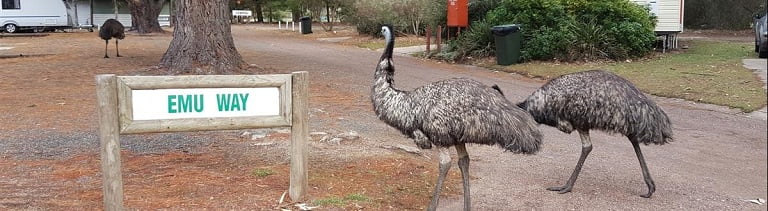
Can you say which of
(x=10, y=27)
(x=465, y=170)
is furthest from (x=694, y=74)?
(x=10, y=27)

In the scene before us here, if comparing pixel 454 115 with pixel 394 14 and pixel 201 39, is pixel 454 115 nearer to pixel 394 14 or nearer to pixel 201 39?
pixel 201 39

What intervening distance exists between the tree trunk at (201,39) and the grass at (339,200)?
8718mm

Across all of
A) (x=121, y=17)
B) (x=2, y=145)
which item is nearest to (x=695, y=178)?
(x=2, y=145)

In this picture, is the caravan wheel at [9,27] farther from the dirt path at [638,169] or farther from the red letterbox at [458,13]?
the dirt path at [638,169]

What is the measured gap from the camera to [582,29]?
1784 cm

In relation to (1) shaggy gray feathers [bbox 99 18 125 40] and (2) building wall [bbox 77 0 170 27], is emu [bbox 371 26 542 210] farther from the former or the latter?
(2) building wall [bbox 77 0 170 27]

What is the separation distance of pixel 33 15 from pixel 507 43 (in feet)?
93.7

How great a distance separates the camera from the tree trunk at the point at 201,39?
45.4 ft

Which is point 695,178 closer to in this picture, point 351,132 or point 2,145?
point 351,132

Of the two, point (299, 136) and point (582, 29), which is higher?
point (582, 29)

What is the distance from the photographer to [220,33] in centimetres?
1437

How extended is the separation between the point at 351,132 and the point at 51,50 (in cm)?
1750

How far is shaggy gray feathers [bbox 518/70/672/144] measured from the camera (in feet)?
18.3

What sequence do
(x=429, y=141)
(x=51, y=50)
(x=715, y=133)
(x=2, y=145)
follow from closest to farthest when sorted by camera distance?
1. (x=429, y=141)
2. (x=2, y=145)
3. (x=715, y=133)
4. (x=51, y=50)
